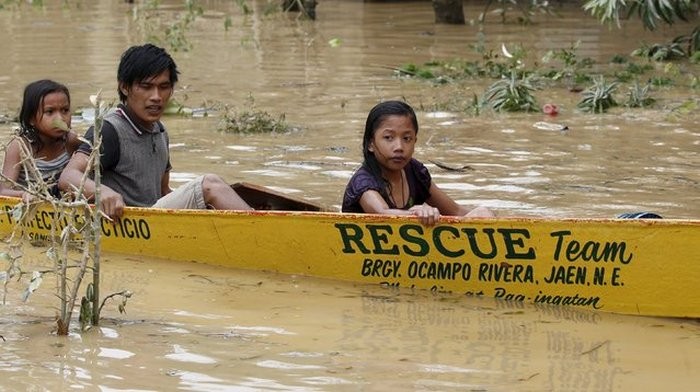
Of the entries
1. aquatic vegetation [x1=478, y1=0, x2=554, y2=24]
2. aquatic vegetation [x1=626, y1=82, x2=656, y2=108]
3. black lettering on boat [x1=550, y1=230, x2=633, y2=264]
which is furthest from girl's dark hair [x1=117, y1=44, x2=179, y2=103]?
aquatic vegetation [x1=478, y1=0, x2=554, y2=24]

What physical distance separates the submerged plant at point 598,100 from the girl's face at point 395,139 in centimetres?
492

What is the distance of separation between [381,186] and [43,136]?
6.05ft

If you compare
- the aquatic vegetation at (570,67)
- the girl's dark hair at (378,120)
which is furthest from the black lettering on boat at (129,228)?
the aquatic vegetation at (570,67)

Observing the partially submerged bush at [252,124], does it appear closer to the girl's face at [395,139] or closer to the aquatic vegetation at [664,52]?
the girl's face at [395,139]

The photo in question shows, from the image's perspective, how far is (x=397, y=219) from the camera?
18.0 feet

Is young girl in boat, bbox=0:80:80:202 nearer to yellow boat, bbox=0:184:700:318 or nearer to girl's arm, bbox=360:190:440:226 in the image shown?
yellow boat, bbox=0:184:700:318

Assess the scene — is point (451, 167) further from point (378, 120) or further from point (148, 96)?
point (148, 96)

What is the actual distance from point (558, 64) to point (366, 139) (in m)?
7.78

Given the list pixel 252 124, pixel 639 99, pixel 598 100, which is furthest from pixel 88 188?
pixel 639 99

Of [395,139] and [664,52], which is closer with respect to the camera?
[395,139]

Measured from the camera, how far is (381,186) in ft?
19.5

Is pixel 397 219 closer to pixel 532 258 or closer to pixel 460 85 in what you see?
pixel 532 258

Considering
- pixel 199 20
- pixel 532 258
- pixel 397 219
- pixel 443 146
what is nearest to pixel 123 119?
pixel 397 219

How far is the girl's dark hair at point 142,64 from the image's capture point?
6.17m
